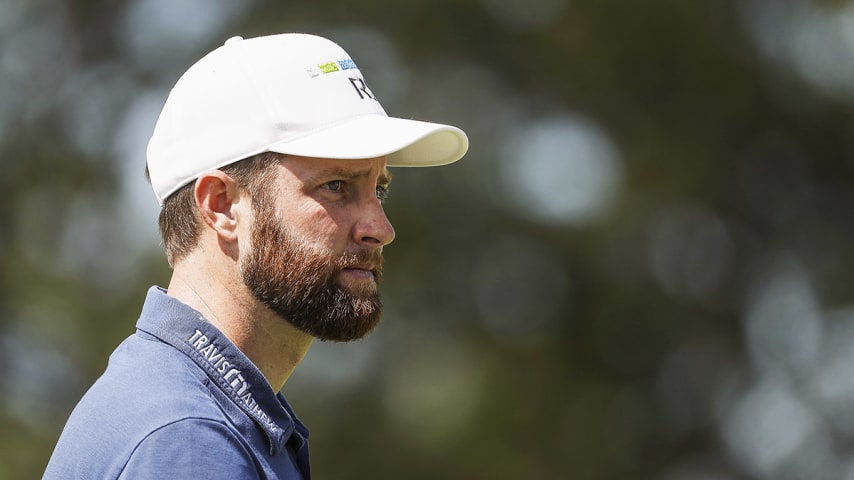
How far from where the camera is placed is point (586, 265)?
32.9ft

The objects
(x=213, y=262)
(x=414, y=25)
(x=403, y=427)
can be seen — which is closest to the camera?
(x=213, y=262)

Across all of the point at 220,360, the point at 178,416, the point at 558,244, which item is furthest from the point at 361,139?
the point at 558,244

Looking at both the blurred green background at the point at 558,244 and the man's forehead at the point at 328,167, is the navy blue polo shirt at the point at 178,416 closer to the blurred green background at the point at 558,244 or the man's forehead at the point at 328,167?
the man's forehead at the point at 328,167

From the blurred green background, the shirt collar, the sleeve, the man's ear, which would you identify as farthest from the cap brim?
the blurred green background

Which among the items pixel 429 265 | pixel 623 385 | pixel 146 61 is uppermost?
pixel 146 61

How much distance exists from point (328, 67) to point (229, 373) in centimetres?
65

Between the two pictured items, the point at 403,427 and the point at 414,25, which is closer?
the point at 403,427

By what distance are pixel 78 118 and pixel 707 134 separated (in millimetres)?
5321

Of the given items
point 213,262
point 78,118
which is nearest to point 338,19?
point 78,118

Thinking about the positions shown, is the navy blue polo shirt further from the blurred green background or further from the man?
the blurred green background

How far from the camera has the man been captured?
2107mm

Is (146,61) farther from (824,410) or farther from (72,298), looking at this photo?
(824,410)

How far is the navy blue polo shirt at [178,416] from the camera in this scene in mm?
1751

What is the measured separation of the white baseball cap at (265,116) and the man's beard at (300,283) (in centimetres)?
15
